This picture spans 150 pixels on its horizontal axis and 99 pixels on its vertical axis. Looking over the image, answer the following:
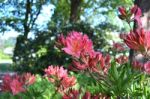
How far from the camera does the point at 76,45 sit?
2266 mm

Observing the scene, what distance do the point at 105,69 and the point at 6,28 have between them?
19394 mm

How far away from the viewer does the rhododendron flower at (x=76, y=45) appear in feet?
7.38

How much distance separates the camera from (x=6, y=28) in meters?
21.6

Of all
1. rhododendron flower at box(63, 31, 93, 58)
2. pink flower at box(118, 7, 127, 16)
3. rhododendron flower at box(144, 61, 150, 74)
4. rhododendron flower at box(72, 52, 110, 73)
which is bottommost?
rhododendron flower at box(144, 61, 150, 74)

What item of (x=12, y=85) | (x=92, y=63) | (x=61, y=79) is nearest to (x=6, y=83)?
(x=12, y=85)

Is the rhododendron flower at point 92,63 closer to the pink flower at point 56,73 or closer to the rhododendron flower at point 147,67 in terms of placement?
the rhododendron flower at point 147,67

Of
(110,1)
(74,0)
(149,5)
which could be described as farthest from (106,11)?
(149,5)

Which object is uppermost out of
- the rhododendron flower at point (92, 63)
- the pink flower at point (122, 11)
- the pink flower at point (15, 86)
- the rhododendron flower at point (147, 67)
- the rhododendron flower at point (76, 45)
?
the pink flower at point (122, 11)

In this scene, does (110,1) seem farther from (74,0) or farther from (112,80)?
(112,80)

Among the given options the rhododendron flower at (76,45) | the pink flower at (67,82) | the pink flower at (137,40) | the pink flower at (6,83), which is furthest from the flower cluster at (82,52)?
the pink flower at (6,83)

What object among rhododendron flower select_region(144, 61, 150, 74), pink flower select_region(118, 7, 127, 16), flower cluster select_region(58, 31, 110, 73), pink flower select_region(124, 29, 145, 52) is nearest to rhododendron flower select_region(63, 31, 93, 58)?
flower cluster select_region(58, 31, 110, 73)

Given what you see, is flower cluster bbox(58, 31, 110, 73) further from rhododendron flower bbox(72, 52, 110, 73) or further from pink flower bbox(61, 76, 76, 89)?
pink flower bbox(61, 76, 76, 89)

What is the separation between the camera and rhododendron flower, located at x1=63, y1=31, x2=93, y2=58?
2.25 m

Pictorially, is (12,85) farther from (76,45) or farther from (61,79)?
(76,45)
